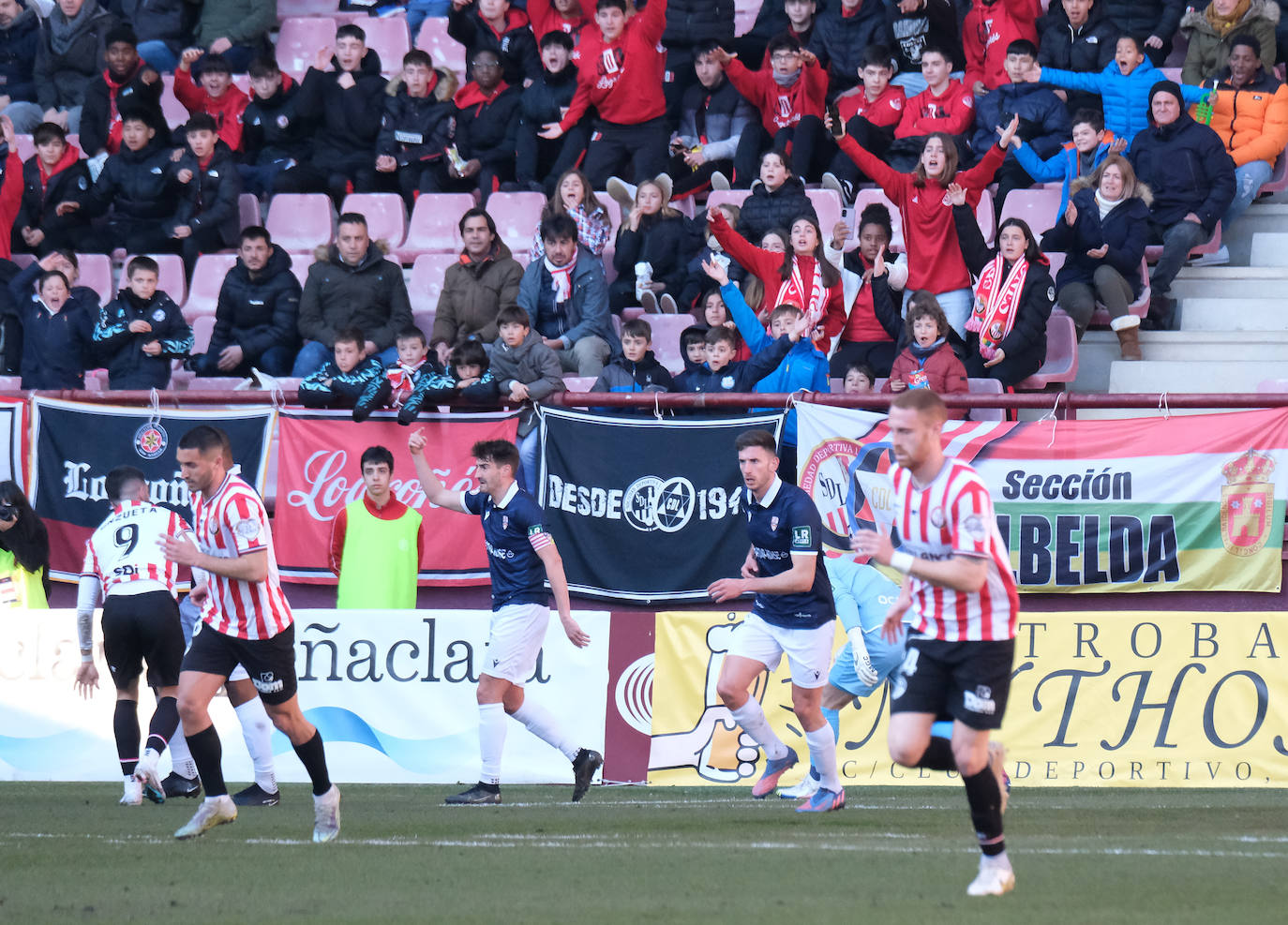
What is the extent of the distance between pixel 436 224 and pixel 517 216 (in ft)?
2.95

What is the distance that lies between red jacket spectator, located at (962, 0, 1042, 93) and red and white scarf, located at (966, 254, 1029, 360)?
3501 mm

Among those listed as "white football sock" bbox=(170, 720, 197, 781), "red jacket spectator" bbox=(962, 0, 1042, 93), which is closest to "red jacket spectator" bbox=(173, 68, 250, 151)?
"red jacket spectator" bbox=(962, 0, 1042, 93)

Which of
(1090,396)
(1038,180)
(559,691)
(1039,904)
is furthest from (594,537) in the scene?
(1039,904)

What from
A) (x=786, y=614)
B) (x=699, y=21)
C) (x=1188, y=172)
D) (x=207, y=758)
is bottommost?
(x=207, y=758)

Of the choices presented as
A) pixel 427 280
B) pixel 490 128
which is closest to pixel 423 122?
pixel 490 128

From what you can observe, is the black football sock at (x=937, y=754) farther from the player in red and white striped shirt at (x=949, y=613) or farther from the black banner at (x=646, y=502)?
the black banner at (x=646, y=502)

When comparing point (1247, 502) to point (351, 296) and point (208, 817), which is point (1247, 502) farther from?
point (208, 817)

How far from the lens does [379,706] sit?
1124 centimetres

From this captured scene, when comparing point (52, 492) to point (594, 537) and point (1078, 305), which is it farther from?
point (1078, 305)

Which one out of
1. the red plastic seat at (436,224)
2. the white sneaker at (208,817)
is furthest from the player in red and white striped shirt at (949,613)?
the red plastic seat at (436,224)

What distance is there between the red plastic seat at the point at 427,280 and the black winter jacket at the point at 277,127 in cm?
242

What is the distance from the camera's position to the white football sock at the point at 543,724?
9891mm

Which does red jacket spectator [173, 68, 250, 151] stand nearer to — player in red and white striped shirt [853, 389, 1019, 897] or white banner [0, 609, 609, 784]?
white banner [0, 609, 609, 784]

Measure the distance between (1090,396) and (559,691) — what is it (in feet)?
15.2
